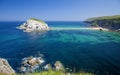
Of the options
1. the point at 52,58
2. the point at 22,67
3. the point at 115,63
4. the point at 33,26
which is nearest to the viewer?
the point at 22,67

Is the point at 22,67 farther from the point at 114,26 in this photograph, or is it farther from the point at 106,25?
the point at 106,25

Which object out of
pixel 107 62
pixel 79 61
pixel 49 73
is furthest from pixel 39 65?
pixel 49 73

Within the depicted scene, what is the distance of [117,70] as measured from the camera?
35812mm

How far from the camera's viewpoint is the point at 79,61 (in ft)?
140

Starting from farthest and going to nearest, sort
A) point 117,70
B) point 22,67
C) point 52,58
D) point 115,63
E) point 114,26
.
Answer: point 114,26
point 52,58
point 115,63
point 22,67
point 117,70

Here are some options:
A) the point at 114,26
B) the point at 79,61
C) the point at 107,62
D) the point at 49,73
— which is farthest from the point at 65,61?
the point at 114,26

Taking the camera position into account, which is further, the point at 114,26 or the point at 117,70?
the point at 114,26

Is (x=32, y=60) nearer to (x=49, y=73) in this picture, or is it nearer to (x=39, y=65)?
(x=39, y=65)

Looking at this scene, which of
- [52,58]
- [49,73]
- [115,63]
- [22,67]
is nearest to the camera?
[49,73]

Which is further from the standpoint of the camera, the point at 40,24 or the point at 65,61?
the point at 40,24

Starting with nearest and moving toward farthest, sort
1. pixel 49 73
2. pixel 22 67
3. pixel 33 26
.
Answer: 1. pixel 49 73
2. pixel 22 67
3. pixel 33 26

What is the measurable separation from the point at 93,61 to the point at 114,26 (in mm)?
98447

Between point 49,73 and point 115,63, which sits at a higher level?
point 49,73

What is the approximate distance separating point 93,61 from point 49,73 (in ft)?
118
